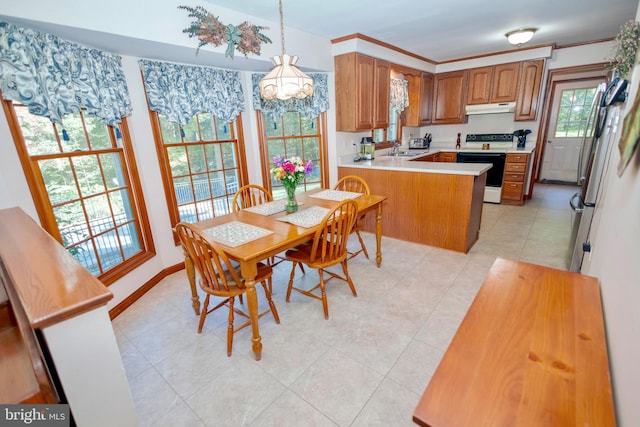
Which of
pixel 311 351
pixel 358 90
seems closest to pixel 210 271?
pixel 311 351

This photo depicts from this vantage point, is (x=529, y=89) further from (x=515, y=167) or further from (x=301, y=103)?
(x=301, y=103)

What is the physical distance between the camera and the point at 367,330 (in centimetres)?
211

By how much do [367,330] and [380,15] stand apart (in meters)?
2.89

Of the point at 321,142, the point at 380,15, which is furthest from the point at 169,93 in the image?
the point at 380,15

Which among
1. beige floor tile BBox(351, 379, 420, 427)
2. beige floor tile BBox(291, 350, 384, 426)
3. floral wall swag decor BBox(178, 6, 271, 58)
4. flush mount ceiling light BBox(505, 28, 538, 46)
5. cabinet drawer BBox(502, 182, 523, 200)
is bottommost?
beige floor tile BBox(351, 379, 420, 427)

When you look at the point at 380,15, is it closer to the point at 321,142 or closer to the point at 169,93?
the point at 321,142

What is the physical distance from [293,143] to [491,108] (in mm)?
3462

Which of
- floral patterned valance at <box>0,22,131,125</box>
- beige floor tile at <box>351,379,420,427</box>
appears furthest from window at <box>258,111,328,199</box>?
beige floor tile at <box>351,379,420,427</box>

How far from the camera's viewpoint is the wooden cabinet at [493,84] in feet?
15.3

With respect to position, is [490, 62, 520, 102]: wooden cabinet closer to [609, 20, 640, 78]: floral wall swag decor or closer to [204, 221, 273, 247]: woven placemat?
[609, 20, 640, 78]: floral wall swag decor

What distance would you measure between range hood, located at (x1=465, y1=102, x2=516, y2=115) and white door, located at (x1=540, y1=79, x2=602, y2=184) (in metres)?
1.80

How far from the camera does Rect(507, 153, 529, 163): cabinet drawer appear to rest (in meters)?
4.59

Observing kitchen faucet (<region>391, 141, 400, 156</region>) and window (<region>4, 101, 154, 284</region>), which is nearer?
window (<region>4, 101, 154, 284</region>)

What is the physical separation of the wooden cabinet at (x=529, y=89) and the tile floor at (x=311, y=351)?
2.65 metres
